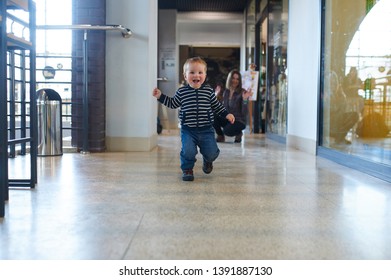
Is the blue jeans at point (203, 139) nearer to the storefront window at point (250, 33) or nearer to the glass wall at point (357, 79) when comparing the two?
the glass wall at point (357, 79)

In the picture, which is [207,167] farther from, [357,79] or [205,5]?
[205,5]

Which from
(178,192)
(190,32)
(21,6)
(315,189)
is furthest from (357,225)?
(190,32)

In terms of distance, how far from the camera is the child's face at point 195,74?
3.33 meters

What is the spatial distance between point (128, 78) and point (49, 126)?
40.9 inches

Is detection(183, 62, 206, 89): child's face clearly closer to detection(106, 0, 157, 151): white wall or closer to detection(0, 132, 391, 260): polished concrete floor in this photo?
detection(0, 132, 391, 260): polished concrete floor

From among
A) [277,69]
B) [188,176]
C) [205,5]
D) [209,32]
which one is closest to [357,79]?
[188,176]


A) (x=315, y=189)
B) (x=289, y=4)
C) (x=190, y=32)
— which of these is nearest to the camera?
(x=315, y=189)

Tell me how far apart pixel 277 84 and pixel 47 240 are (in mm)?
6727

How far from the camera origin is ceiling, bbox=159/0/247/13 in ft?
39.1

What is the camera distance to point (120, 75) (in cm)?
519

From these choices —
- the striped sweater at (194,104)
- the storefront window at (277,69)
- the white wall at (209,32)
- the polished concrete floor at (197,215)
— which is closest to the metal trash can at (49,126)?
the polished concrete floor at (197,215)

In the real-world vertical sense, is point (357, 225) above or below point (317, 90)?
below

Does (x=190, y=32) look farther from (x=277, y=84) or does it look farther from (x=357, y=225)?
(x=357, y=225)

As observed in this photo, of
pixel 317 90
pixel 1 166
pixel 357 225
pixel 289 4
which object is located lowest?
pixel 357 225
